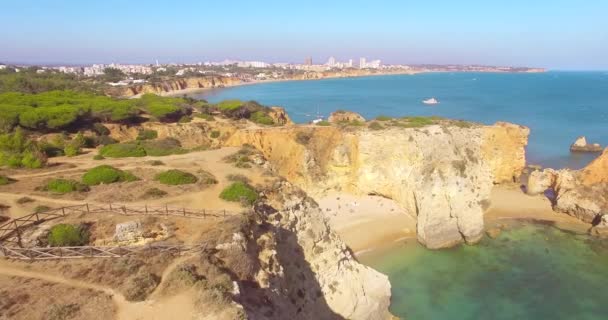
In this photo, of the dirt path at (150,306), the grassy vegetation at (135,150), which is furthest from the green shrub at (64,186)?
the dirt path at (150,306)

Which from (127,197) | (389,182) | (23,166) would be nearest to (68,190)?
(127,197)

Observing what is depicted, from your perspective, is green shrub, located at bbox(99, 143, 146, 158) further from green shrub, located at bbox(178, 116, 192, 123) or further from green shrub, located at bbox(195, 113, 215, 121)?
green shrub, located at bbox(195, 113, 215, 121)

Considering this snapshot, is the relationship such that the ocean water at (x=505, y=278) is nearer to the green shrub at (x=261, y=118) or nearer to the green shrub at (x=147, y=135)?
the green shrub at (x=261, y=118)

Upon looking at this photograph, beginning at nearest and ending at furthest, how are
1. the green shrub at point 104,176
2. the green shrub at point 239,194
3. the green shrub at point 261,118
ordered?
1. the green shrub at point 239,194
2. the green shrub at point 104,176
3. the green shrub at point 261,118

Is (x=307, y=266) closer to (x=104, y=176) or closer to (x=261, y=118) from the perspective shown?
(x=104, y=176)

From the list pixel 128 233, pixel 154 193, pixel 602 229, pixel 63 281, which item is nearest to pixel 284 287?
pixel 128 233

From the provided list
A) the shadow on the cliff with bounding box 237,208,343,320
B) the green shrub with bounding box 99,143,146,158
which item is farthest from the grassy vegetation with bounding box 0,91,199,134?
the shadow on the cliff with bounding box 237,208,343,320

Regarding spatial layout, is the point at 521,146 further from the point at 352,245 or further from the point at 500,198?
the point at 352,245
